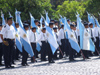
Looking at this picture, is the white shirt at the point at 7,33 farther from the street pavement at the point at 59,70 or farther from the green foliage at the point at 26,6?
the green foliage at the point at 26,6

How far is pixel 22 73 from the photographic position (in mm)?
9023

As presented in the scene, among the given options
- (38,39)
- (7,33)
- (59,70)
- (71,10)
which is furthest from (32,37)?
(71,10)

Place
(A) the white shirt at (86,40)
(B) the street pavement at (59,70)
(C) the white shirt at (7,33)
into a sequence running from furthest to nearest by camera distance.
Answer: (A) the white shirt at (86,40) → (C) the white shirt at (7,33) → (B) the street pavement at (59,70)

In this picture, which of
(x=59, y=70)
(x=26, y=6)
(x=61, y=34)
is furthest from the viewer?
(x=26, y=6)

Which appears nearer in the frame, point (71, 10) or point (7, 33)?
point (7, 33)

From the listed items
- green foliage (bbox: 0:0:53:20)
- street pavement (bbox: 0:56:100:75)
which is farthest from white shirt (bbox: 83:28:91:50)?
green foliage (bbox: 0:0:53:20)

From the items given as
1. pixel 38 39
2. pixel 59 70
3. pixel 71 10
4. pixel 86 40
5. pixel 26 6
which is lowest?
pixel 59 70

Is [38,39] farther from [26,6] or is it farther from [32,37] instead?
[26,6]

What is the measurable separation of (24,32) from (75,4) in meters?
27.2

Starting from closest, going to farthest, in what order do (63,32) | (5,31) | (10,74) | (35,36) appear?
(10,74) < (5,31) < (35,36) < (63,32)

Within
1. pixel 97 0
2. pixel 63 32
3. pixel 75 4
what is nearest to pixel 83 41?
pixel 63 32

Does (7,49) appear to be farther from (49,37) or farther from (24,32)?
(49,37)

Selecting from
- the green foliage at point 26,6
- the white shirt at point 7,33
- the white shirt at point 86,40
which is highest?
the green foliage at point 26,6

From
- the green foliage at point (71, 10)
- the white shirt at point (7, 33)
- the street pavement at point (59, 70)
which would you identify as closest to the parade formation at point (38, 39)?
the white shirt at point (7, 33)
